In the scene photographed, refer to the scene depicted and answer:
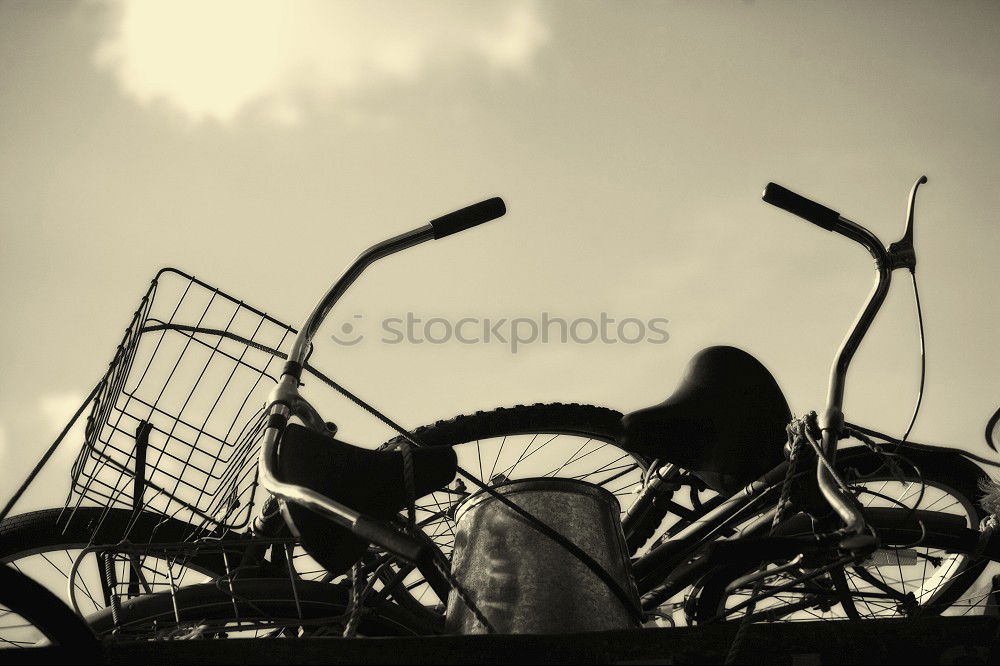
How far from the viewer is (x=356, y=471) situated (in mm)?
1830

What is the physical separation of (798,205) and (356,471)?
128 cm

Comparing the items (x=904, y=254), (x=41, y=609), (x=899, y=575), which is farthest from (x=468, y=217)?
(x=899, y=575)

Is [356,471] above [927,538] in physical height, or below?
above

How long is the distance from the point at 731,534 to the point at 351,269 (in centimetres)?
141

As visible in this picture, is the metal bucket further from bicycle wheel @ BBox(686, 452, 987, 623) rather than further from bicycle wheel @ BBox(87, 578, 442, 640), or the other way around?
bicycle wheel @ BBox(686, 452, 987, 623)

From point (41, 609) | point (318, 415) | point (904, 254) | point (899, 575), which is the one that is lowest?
point (899, 575)

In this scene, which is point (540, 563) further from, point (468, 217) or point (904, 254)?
point (904, 254)

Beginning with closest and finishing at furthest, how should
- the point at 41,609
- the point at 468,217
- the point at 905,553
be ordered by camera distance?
the point at 41,609, the point at 468,217, the point at 905,553

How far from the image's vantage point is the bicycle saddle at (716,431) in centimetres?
241

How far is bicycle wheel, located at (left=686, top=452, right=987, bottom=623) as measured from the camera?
2584 millimetres

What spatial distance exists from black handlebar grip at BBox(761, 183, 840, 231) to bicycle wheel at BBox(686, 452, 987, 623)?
2.62 feet

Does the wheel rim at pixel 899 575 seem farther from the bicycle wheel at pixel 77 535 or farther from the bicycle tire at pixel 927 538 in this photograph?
the bicycle wheel at pixel 77 535

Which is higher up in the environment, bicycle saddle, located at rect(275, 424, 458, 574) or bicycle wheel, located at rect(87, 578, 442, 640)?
bicycle saddle, located at rect(275, 424, 458, 574)

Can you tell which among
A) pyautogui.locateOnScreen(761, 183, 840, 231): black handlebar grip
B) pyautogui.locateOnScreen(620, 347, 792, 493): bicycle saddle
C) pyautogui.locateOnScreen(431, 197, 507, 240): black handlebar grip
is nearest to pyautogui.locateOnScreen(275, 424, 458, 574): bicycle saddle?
pyautogui.locateOnScreen(431, 197, 507, 240): black handlebar grip
